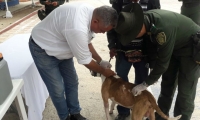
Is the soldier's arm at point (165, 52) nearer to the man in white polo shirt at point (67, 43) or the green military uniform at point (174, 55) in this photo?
the green military uniform at point (174, 55)

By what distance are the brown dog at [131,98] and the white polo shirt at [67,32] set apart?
0.53 metres

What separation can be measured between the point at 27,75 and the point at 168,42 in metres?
1.55

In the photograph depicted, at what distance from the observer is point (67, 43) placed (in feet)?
5.99

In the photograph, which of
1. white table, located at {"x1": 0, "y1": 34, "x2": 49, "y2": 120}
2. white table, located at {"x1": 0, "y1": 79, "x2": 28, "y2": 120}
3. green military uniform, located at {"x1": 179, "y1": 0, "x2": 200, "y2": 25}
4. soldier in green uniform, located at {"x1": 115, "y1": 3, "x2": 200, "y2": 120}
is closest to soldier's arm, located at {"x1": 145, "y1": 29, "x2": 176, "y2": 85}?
soldier in green uniform, located at {"x1": 115, "y1": 3, "x2": 200, "y2": 120}

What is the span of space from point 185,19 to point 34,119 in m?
1.95

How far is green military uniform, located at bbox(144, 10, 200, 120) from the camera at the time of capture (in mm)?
1593

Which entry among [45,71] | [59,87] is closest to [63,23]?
[45,71]

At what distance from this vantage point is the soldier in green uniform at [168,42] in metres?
1.58

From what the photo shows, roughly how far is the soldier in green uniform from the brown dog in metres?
0.09

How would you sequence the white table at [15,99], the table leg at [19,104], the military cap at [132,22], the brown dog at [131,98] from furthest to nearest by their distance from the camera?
the brown dog at [131,98]
the table leg at [19,104]
the military cap at [132,22]
the white table at [15,99]

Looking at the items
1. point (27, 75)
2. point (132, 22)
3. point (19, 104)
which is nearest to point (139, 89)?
point (132, 22)

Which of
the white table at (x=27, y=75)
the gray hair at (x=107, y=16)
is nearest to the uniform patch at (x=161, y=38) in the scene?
the gray hair at (x=107, y=16)

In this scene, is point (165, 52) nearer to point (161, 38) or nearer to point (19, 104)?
point (161, 38)

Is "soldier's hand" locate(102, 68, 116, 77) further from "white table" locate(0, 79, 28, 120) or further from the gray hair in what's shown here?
"white table" locate(0, 79, 28, 120)
